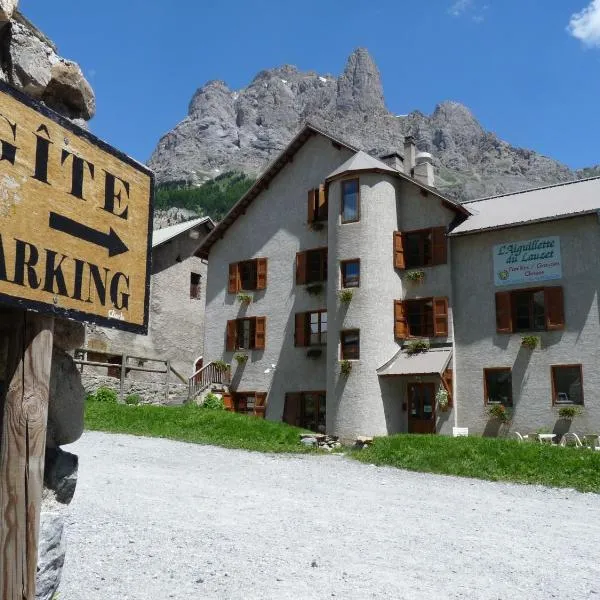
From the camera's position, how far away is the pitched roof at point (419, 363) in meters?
22.4

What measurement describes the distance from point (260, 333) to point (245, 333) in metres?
1.06

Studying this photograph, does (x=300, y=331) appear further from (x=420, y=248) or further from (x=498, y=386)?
(x=498, y=386)

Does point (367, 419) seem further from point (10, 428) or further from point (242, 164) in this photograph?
point (242, 164)

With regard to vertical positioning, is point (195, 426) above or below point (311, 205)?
below

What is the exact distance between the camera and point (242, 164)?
19500cm

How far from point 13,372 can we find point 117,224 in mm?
1090

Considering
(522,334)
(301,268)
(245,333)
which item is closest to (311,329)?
(301,268)

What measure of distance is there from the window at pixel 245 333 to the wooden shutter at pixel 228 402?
2111 millimetres

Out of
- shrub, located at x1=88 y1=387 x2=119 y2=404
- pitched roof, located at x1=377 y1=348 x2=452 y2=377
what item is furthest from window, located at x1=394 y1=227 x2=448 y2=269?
shrub, located at x1=88 y1=387 x2=119 y2=404

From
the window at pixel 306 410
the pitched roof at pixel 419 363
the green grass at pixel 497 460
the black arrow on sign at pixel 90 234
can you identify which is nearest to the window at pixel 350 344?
the pitched roof at pixel 419 363

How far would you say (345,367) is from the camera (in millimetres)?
23734

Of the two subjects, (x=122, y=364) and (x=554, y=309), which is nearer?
(x=554, y=309)

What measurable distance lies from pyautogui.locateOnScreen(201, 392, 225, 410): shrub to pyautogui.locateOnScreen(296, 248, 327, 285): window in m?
5.89

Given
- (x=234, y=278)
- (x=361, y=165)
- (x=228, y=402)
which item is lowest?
(x=228, y=402)
